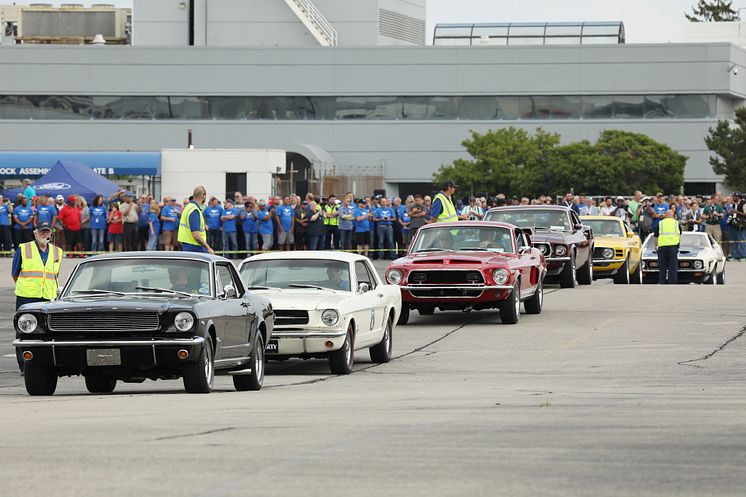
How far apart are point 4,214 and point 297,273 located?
87.0ft

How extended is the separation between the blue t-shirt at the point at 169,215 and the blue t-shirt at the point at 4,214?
474 centimetres

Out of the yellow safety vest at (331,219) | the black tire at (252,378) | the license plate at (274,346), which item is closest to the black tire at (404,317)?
the license plate at (274,346)

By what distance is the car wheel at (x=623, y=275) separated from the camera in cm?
3288

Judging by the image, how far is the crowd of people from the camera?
135 feet

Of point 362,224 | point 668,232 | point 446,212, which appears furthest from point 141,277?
point 362,224

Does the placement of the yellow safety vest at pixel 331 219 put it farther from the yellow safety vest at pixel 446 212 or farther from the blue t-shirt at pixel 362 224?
the yellow safety vest at pixel 446 212

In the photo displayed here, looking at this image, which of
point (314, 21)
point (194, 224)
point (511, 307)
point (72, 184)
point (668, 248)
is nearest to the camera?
point (511, 307)

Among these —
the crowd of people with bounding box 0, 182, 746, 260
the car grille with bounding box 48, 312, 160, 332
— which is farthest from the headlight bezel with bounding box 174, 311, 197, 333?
the crowd of people with bounding box 0, 182, 746, 260

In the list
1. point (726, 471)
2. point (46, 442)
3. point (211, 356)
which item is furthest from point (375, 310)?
point (726, 471)

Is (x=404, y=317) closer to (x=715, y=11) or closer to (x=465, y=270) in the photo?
(x=465, y=270)

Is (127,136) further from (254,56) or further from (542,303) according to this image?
(542,303)

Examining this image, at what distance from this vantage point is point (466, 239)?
23.2m

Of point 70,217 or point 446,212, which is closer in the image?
point 446,212

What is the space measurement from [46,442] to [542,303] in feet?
57.5
